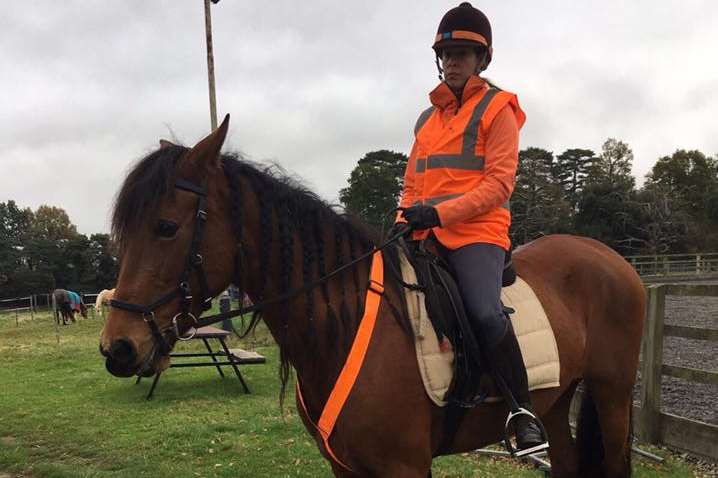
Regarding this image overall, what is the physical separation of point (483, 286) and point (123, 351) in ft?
5.50

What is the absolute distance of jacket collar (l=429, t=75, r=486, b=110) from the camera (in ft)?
9.37

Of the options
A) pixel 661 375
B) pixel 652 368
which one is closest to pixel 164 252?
pixel 652 368

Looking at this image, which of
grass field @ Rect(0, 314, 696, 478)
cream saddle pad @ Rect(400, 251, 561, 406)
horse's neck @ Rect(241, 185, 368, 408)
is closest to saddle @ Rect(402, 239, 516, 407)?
cream saddle pad @ Rect(400, 251, 561, 406)

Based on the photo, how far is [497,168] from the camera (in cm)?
270

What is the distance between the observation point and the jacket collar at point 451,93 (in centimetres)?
286

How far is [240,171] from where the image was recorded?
2418mm

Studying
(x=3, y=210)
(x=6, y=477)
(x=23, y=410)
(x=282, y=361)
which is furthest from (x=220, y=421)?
(x=3, y=210)

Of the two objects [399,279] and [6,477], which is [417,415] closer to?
[399,279]

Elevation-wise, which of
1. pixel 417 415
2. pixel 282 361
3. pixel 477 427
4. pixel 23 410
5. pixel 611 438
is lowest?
pixel 23 410

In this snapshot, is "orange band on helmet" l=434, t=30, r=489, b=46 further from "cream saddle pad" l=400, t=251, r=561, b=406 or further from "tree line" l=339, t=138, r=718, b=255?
"tree line" l=339, t=138, r=718, b=255

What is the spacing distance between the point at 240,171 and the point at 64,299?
981 inches

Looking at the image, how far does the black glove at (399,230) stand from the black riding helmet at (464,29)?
105cm

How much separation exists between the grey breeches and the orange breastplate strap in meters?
0.46

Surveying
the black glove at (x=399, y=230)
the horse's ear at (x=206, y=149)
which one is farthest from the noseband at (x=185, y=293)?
the black glove at (x=399, y=230)
